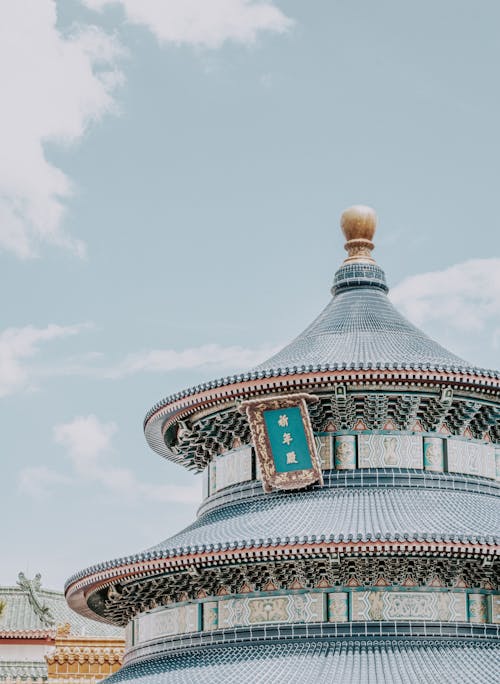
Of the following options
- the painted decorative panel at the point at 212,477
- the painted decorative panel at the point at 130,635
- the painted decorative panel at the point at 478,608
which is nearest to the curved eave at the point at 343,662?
Answer: the painted decorative panel at the point at 478,608

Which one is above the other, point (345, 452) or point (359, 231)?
point (359, 231)

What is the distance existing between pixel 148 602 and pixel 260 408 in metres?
4.46

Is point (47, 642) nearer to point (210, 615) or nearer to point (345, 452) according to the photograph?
point (210, 615)

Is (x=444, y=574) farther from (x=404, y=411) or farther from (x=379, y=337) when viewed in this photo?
(x=379, y=337)

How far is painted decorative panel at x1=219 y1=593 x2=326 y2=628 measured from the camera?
23391 mm

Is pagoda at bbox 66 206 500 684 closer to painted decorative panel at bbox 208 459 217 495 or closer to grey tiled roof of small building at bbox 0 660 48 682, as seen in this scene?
painted decorative panel at bbox 208 459 217 495

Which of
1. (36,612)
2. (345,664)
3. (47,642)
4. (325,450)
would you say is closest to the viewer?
(345,664)

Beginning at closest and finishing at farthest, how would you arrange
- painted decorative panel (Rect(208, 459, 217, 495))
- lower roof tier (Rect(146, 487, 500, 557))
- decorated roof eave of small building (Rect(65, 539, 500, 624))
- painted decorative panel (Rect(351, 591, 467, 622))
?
Answer: decorated roof eave of small building (Rect(65, 539, 500, 624)), lower roof tier (Rect(146, 487, 500, 557)), painted decorative panel (Rect(351, 591, 467, 622)), painted decorative panel (Rect(208, 459, 217, 495))

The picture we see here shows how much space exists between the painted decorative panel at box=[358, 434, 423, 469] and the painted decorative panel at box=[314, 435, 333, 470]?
59 cm

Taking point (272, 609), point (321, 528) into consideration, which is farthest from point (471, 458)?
point (272, 609)

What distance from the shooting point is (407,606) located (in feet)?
Result: 76.2

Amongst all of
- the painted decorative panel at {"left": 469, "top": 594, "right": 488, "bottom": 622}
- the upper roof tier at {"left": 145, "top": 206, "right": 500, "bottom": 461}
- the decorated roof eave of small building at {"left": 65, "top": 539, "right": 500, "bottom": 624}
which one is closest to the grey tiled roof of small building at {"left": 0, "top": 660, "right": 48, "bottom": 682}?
the upper roof tier at {"left": 145, "top": 206, "right": 500, "bottom": 461}

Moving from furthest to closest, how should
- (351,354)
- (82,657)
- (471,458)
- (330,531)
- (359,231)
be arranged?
(82,657)
(359,231)
(351,354)
(471,458)
(330,531)

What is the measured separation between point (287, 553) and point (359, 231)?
10180mm
